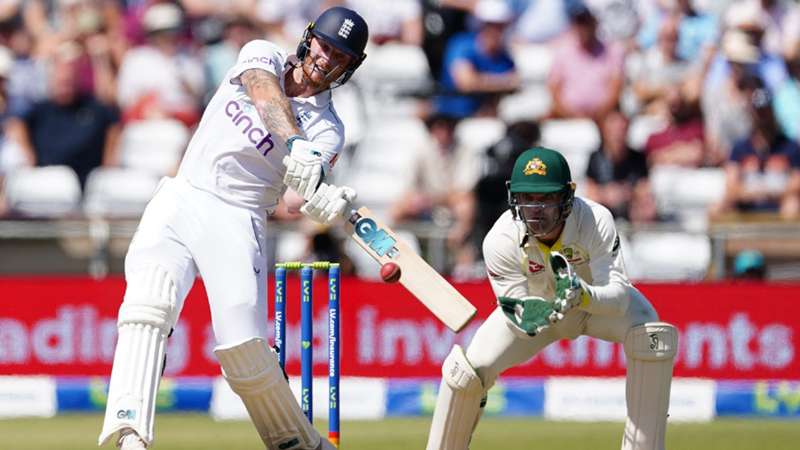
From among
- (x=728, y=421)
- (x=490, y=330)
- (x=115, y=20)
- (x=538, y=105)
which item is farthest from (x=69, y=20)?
(x=490, y=330)

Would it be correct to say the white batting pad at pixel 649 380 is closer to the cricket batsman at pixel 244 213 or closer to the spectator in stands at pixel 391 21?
the cricket batsman at pixel 244 213

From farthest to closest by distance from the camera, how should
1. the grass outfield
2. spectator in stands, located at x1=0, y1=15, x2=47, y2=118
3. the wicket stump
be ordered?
spectator in stands, located at x1=0, y1=15, x2=47, y2=118, the grass outfield, the wicket stump

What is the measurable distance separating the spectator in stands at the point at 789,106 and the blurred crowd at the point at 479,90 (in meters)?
0.01

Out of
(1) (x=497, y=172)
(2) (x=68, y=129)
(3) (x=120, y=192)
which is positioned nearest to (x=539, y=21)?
(1) (x=497, y=172)

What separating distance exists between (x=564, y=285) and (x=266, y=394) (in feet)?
3.23

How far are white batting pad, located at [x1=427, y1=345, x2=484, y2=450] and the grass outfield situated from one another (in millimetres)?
1333

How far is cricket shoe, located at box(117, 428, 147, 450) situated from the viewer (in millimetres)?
4672

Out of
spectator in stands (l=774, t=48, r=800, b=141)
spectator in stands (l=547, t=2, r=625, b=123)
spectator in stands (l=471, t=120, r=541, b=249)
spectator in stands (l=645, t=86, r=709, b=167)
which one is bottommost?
spectator in stands (l=471, t=120, r=541, b=249)

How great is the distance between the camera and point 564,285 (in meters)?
4.90

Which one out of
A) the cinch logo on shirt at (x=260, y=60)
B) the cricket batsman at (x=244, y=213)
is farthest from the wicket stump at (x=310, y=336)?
the cinch logo on shirt at (x=260, y=60)

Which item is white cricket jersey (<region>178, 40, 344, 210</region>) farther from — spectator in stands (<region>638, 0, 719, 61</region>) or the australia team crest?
spectator in stands (<region>638, 0, 719, 61</region>)

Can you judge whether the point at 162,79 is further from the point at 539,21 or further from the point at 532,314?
the point at 532,314

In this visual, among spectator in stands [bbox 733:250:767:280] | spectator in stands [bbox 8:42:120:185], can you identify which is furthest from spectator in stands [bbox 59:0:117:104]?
spectator in stands [bbox 733:250:767:280]

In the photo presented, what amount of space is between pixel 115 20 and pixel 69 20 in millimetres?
315
